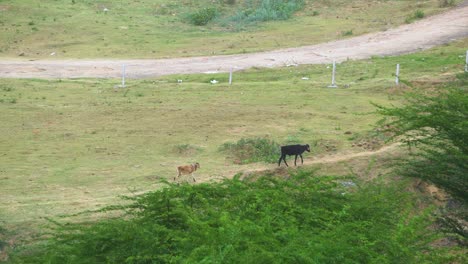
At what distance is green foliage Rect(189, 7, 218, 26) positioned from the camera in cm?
4109

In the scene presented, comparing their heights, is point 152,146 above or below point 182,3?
below

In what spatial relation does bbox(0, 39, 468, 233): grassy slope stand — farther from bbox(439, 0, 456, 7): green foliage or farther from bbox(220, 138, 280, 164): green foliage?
bbox(439, 0, 456, 7): green foliage

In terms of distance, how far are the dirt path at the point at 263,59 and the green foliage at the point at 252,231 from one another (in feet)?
73.0

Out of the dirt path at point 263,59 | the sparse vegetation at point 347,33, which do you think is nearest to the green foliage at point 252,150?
the dirt path at point 263,59

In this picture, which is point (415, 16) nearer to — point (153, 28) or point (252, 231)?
point (153, 28)

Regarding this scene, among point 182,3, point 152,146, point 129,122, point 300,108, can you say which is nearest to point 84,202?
point 152,146

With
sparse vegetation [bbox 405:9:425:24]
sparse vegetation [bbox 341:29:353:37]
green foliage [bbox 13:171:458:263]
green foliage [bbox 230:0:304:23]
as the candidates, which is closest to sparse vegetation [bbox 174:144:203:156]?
green foliage [bbox 13:171:458:263]

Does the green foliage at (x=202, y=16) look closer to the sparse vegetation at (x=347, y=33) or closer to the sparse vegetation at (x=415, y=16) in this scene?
the sparse vegetation at (x=347, y=33)

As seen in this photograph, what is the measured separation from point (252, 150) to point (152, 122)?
14.6 ft

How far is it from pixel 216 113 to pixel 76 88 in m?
6.03

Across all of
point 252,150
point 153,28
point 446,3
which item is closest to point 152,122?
point 252,150

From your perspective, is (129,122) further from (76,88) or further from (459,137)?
(459,137)

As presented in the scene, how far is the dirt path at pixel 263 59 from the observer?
31438mm

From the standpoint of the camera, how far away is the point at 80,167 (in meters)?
19.0
